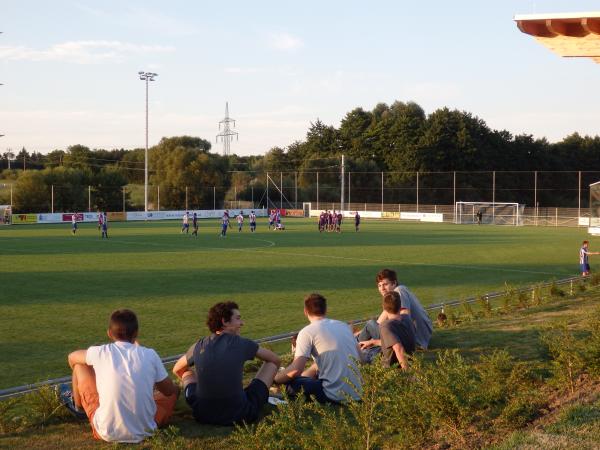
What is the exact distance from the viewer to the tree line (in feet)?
237

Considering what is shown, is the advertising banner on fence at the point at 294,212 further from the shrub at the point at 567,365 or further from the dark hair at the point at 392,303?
the shrub at the point at 567,365

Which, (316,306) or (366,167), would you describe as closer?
(316,306)

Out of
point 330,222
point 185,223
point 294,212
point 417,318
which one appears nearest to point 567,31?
point 417,318

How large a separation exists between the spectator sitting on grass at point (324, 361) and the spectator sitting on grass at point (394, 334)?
107cm

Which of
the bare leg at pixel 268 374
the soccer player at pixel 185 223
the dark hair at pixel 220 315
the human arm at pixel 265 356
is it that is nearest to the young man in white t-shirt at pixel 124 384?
Result: the dark hair at pixel 220 315

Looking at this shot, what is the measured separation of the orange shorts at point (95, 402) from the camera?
19.7 ft

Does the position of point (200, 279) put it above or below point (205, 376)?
below

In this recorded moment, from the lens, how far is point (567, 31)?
37.5 ft

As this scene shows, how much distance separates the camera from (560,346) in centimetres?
Answer: 714

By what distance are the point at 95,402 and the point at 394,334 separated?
10.9 feet

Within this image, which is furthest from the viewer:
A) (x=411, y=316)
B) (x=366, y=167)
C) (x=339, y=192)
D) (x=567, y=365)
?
(x=366, y=167)

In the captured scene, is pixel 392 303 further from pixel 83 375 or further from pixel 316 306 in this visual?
pixel 83 375

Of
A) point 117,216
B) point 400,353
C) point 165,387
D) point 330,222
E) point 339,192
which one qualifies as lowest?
point 400,353

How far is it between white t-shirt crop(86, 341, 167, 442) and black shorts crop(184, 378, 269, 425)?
1.82 ft
